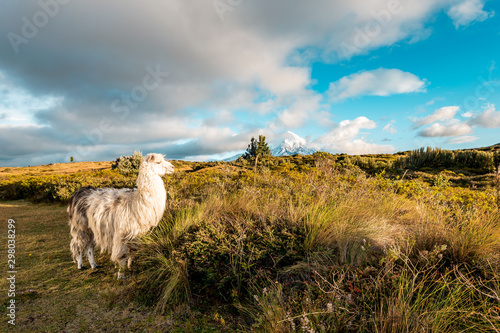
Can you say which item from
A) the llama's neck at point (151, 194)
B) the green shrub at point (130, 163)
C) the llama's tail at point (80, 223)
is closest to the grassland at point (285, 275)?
the llama's neck at point (151, 194)

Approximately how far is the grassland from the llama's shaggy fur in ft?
1.12

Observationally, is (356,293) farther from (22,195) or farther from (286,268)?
(22,195)

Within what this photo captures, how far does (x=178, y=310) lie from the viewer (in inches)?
131

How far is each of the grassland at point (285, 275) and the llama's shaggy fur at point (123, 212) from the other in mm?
341

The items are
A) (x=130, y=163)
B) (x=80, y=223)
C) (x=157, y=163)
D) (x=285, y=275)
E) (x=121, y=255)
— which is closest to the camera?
(x=285, y=275)

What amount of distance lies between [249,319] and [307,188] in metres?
3.40

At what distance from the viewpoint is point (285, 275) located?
3.40m

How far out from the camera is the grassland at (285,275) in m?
2.29

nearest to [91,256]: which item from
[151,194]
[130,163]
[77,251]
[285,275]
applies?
[77,251]

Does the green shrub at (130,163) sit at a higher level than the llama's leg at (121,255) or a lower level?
higher

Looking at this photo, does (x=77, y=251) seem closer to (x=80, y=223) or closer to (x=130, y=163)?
(x=80, y=223)

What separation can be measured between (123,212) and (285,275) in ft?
10.5

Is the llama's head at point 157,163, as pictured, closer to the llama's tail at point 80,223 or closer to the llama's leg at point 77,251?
the llama's tail at point 80,223

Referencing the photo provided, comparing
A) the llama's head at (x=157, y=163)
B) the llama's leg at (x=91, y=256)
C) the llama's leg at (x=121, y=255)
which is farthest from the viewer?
the llama's leg at (x=91, y=256)
